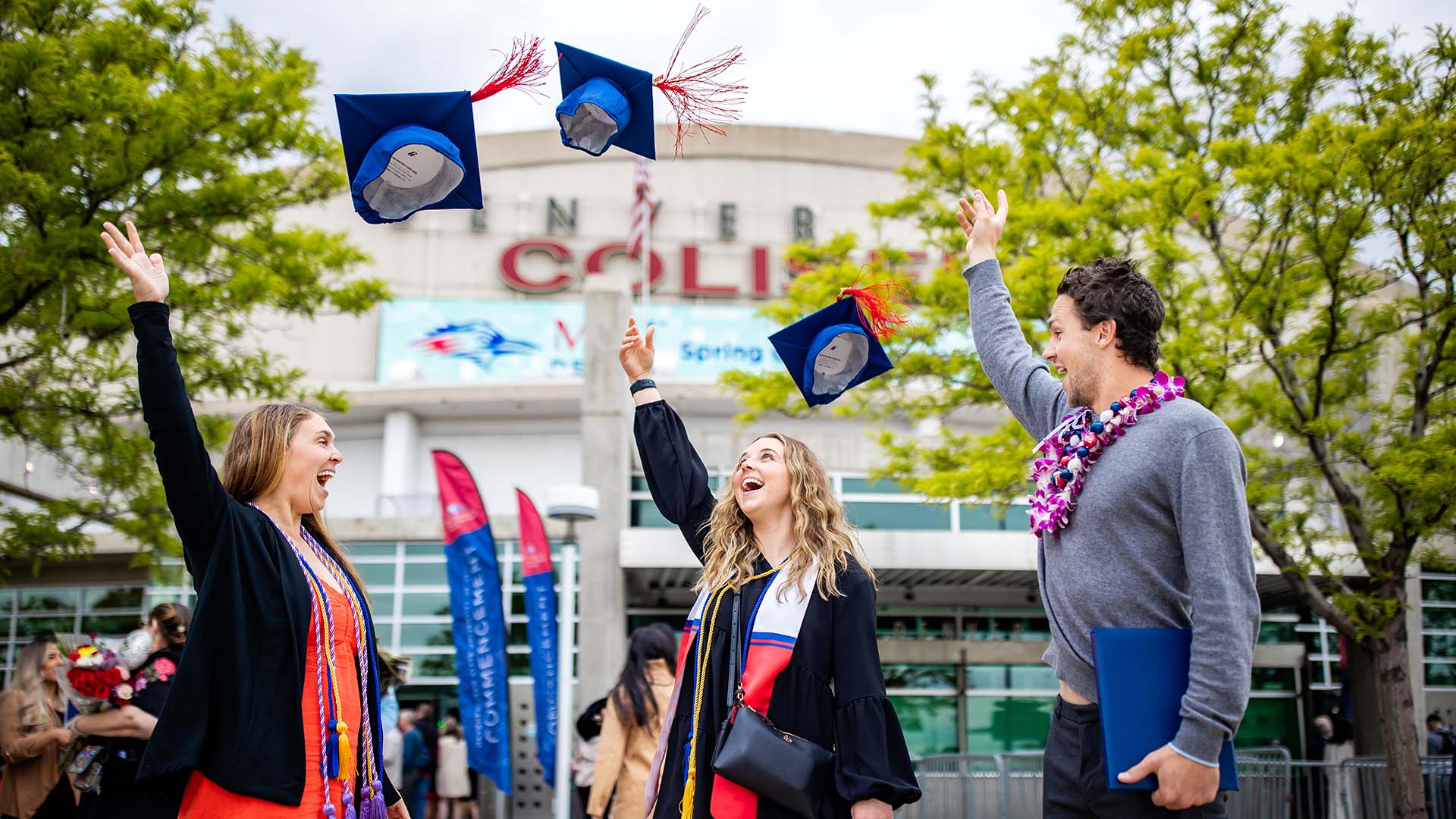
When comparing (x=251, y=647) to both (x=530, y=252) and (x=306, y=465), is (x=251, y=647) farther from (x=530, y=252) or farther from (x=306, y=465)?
(x=530, y=252)

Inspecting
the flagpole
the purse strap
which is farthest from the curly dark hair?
the flagpole

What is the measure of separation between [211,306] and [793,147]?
2795 centimetres

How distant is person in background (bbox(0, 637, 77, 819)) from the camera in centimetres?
661

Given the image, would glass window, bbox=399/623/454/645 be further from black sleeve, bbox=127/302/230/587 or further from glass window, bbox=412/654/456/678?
black sleeve, bbox=127/302/230/587

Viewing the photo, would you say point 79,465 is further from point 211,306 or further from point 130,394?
point 211,306

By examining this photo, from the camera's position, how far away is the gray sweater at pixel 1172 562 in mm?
2486

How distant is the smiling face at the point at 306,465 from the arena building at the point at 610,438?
36.5 feet

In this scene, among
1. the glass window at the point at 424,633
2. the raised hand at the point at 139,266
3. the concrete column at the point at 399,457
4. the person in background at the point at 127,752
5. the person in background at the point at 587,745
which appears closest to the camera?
the raised hand at the point at 139,266

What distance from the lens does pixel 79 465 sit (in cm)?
1107

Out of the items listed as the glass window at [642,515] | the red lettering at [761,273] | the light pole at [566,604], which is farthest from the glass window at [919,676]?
the red lettering at [761,273]

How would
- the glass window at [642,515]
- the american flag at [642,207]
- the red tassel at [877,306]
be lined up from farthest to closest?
the american flag at [642,207] < the glass window at [642,515] < the red tassel at [877,306]

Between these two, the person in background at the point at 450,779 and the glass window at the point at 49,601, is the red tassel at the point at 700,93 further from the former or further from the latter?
the glass window at the point at 49,601

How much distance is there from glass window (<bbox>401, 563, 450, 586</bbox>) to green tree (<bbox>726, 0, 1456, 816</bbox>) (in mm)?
13084

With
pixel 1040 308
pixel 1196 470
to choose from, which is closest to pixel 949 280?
pixel 1040 308
